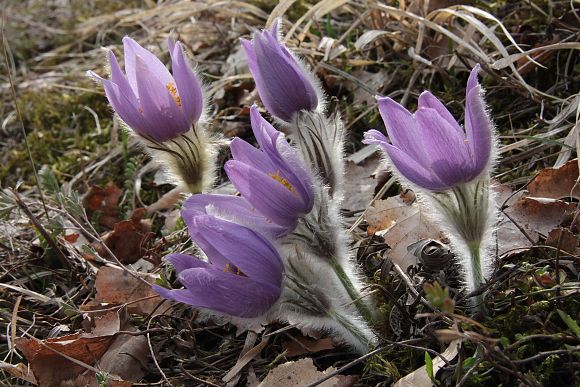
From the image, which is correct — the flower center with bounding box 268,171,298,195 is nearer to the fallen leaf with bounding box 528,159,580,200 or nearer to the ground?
the ground

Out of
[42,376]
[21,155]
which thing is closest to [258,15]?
[21,155]

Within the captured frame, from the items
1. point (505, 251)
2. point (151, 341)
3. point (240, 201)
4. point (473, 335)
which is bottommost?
point (151, 341)

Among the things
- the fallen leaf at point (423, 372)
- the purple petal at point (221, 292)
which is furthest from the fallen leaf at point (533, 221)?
the purple petal at point (221, 292)

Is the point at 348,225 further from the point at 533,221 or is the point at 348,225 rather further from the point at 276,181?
the point at 276,181

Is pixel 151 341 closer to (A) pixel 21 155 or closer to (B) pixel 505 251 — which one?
(B) pixel 505 251

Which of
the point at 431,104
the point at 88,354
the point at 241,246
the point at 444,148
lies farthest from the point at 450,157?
the point at 88,354

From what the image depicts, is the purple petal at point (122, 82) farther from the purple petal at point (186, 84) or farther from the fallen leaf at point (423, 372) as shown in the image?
the fallen leaf at point (423, 372)
